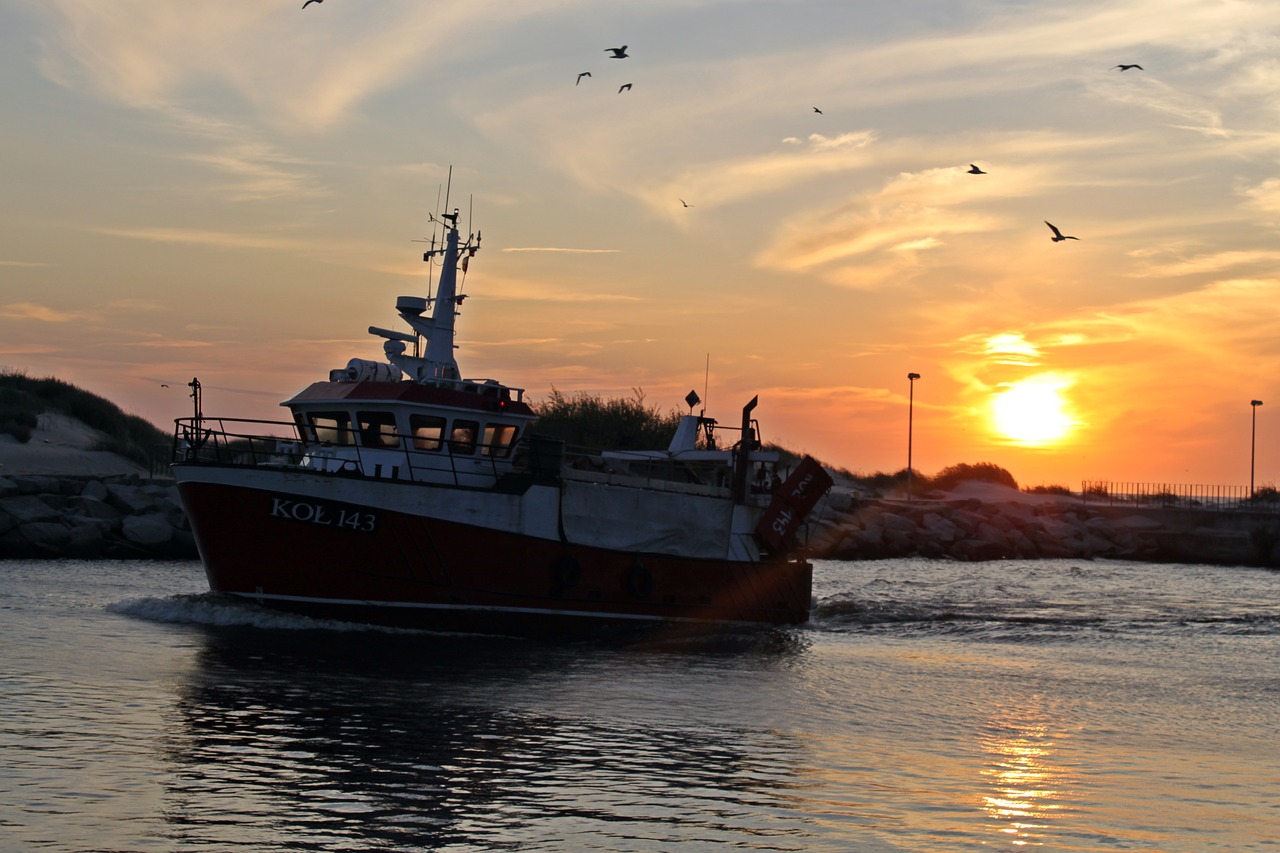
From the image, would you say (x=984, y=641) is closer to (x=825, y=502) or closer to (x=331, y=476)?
(x=331, y=476)

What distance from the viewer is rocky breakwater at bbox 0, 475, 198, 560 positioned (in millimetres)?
36031

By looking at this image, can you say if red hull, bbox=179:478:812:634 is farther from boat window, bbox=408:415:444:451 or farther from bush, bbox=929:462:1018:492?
bush, bbox=929:462:1018:492

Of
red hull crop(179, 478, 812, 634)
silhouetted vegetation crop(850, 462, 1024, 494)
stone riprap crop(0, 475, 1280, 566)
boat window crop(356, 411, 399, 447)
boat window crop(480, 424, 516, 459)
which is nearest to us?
red hull crop(179, 478, 812, 634)

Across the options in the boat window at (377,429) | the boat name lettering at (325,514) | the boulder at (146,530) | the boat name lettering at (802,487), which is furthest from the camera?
the boulder at (146,530)

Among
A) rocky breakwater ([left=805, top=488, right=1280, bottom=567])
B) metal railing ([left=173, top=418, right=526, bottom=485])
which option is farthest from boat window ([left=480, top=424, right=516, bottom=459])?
rocky breakwater ([left=805, top=488, right=1280, bottom=567])

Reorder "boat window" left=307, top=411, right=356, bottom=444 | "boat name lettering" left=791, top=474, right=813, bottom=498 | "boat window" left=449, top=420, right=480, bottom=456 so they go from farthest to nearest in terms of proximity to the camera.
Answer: "boat name lettering" left=791, top=474, right=813, bottom=498 → "boat window" left=449, top=420, right=480, bottom=456 → "boat window" left=307, top=411, right=356, bottom=444

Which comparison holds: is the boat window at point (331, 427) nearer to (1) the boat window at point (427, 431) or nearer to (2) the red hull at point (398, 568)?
(1) the boat window at point (427, 431)

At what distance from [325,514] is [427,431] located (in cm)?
281

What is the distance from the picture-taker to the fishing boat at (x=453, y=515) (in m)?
21.5

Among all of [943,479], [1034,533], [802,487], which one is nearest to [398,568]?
[802,487]

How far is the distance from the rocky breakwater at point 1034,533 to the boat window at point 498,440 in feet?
99.4

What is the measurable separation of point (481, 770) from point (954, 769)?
4794 mm

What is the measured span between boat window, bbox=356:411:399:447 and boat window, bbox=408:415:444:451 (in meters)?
0.35

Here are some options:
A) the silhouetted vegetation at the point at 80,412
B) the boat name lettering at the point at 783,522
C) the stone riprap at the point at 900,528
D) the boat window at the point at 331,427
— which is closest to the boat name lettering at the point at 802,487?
the boat name lettering at the point at 783,522
